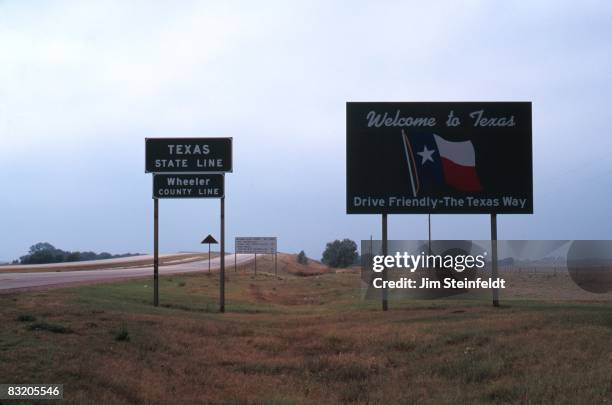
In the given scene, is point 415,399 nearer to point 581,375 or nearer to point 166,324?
point 581,375

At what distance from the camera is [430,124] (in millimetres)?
20828

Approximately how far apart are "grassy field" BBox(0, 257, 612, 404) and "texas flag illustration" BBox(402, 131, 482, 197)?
410 cm

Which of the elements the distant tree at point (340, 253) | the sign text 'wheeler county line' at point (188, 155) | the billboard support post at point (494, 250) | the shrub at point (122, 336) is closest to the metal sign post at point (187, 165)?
the sign text 'wheeler county line' at point (188, 155)

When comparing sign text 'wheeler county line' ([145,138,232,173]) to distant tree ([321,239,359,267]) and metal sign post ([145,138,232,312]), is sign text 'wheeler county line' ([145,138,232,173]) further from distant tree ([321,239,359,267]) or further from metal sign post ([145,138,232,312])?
distant tree ([321,239,359,267])

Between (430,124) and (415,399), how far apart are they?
12.3 meters

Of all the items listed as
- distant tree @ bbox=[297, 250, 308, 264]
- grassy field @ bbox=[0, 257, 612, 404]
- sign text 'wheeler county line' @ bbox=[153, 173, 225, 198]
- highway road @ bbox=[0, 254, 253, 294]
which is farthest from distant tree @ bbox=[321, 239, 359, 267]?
grassy field @ bbox=[0, 257, 612, 404]

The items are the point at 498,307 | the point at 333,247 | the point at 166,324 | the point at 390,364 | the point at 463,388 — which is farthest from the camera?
the point at 333,247

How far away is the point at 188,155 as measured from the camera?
22484mm

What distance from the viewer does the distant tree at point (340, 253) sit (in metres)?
92.3

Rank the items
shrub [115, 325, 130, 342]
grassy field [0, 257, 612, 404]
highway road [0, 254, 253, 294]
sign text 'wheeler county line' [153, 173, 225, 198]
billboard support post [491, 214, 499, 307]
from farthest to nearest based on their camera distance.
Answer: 1. highway road [0, 254, 253, 294]
2. sign text 'wheeler county line' [153, 173, 225, 198]
3. billboard support post [491, 214, 499, 307]
4. shrub [115, 325, 130, 342]
5. grassy field [0, 257, 612, 404]

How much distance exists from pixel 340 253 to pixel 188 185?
2872 inches

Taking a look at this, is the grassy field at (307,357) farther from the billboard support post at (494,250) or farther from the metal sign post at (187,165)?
the metal sign post at (187,165)

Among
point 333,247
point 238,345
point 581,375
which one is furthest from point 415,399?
point 333,247

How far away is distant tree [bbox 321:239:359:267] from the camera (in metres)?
92.3
